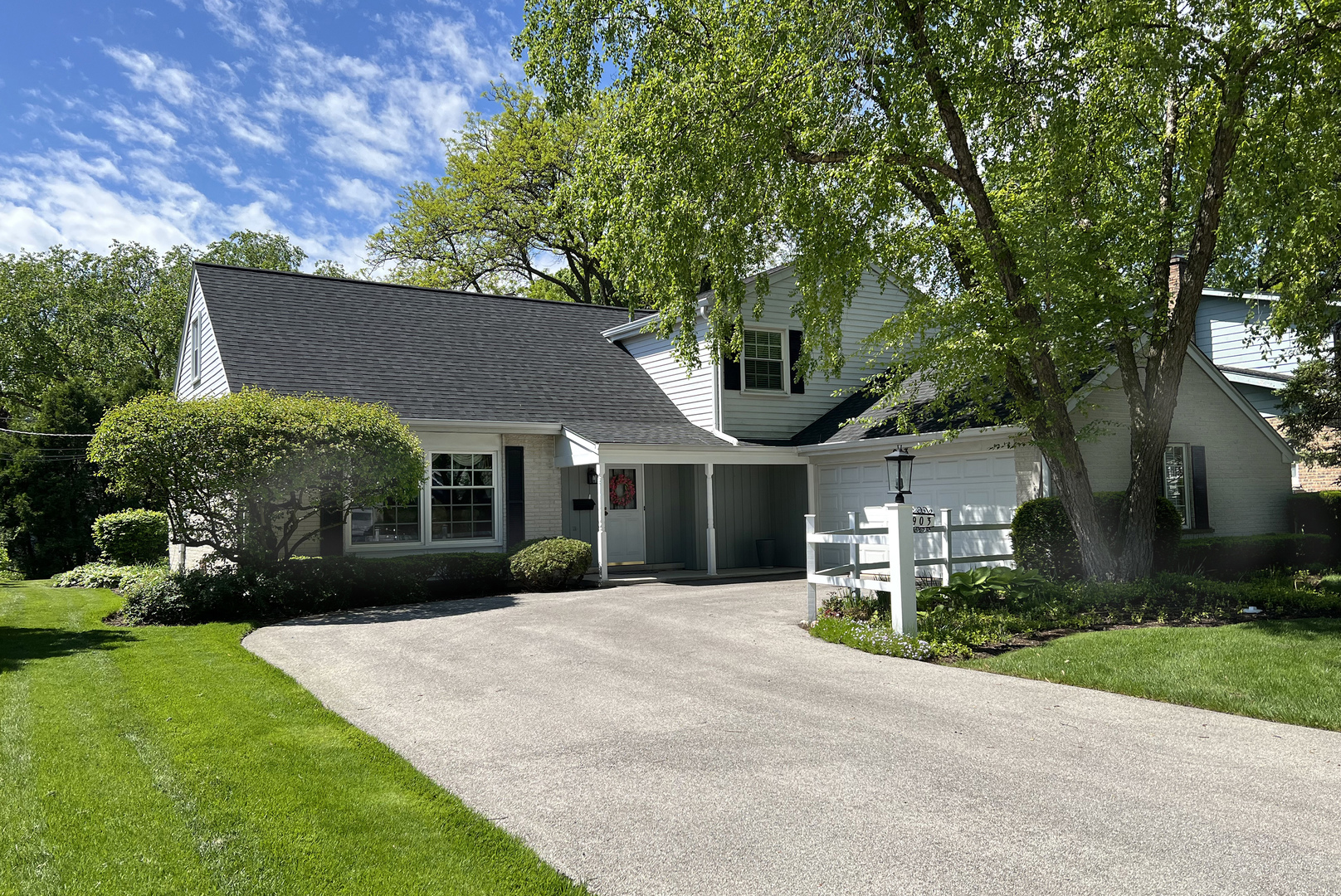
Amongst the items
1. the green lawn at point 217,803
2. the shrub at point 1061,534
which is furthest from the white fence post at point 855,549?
the green lawn at point 217,803

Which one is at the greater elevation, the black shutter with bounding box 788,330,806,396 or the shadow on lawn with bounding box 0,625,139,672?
the black shutter with bounding box 788,330,806,396

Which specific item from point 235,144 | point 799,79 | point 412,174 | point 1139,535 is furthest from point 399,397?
point 412,174

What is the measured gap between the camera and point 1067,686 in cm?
746

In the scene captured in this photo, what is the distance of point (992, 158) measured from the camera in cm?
1313

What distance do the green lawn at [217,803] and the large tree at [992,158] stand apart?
783 centimetres

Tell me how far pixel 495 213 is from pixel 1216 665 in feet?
104

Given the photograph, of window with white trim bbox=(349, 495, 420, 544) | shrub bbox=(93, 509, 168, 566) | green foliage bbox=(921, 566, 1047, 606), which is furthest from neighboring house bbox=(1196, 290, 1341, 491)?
shrub bbox=(93, 509, 168, 566)

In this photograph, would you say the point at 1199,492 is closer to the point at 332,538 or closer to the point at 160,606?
the point at 332,538

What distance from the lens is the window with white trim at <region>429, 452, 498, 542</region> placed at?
16281 mm

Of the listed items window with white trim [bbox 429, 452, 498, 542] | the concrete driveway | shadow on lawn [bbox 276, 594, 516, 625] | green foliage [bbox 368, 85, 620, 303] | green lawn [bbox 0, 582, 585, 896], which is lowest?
shadow on lawn [bbox 276, 594, 516, 625]

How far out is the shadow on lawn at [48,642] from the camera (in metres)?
8.92

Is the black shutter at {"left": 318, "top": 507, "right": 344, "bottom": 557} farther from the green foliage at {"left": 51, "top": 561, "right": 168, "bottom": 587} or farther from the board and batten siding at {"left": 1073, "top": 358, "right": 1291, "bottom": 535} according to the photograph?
the board and batten siding at {"left": 1073, "top": 358, "right": 1291, "bottom": 535}

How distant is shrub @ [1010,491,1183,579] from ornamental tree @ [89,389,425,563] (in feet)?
29.6

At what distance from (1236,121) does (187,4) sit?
16640mm
